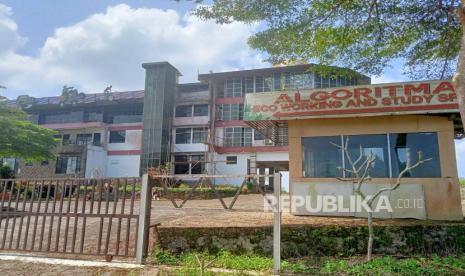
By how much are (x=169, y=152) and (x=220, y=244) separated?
26.6 meters

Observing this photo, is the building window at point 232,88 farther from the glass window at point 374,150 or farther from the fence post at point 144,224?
the fence post at point 144,224

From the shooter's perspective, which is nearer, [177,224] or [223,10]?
[177,224]

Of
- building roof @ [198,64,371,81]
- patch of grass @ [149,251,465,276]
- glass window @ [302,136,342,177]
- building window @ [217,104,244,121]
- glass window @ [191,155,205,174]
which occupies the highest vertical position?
building roof @ [198,64,371,81]

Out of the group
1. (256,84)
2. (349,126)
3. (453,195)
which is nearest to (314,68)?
(349,126)

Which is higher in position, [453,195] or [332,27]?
[332,27]

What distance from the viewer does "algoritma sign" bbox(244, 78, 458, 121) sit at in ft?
27.7

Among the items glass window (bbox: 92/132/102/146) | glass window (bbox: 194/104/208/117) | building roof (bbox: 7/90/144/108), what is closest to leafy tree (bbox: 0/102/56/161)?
glass window (bbox: 92/132/102/146)

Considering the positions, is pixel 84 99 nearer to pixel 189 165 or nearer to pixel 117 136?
pixel 117 136

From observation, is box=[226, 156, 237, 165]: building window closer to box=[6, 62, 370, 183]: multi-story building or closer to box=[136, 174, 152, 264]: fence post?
box=[6, 62, 370, 183]: multi-story building

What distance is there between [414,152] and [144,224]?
23.8ft

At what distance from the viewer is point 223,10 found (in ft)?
33.3

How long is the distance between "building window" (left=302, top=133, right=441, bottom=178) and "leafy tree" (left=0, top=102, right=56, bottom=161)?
632 inches

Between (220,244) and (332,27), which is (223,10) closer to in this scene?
(332,27)

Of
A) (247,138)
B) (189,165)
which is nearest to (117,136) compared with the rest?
(189,165)
